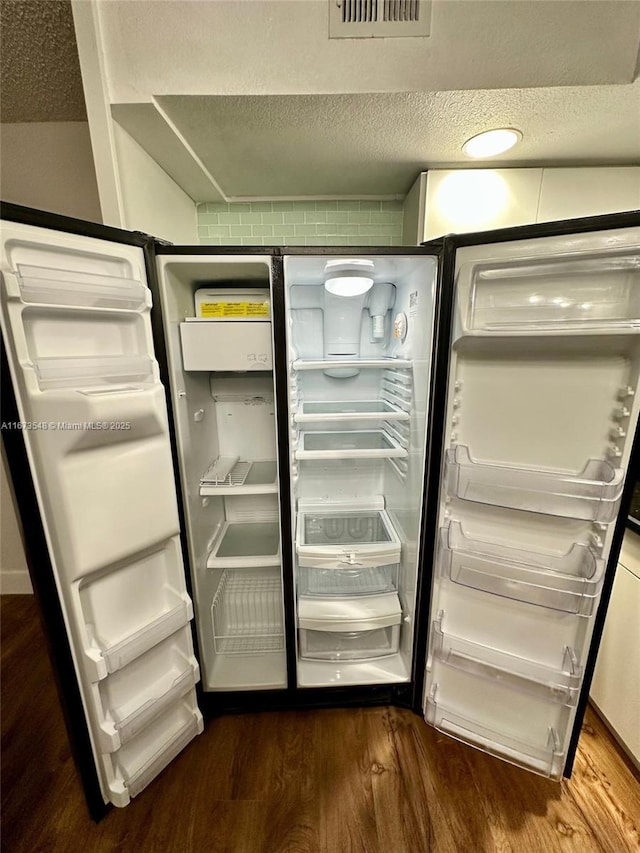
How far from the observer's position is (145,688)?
3.54ft

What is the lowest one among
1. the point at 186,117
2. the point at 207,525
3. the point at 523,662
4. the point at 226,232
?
the point at 523,662

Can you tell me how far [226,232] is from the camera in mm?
1548

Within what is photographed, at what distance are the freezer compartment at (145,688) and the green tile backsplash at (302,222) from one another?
1690 millimetres

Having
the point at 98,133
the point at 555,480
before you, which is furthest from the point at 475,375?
the point at 98,133

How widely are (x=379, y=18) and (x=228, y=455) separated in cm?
155

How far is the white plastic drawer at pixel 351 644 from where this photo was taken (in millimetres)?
1414

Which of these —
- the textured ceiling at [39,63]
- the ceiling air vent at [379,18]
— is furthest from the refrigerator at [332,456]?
the textured ceiling at [39,63]

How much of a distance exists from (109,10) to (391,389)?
142 centimetres

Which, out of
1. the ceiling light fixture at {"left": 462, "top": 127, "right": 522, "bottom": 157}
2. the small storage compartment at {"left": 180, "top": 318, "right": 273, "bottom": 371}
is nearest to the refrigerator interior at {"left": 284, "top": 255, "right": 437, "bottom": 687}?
the small storage compartment at {"left": 180, "top": 318, "right": 273, "bottom": 371}

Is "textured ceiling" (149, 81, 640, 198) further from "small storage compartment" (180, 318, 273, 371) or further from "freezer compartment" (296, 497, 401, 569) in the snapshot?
"freezer compartment" (296, 497, 401, 569)

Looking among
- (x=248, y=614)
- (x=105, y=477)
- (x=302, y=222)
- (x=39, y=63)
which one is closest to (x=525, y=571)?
(x=248, y=614)

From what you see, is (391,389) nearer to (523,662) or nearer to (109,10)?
(523,662)

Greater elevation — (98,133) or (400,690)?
(98,133)

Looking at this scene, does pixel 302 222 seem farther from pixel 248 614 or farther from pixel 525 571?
pixel 248 614
